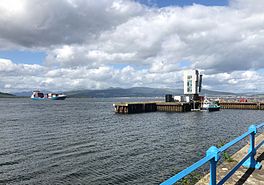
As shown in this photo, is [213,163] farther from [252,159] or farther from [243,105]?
[243,105]

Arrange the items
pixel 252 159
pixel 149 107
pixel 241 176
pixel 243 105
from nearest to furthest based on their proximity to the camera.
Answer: pixel 241 176 → pixel 252 159 → pixel 149 107 → pixel 243 105

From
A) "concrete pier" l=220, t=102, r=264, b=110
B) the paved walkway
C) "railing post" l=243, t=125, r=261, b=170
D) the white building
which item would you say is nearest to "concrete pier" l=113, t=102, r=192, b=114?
the white building

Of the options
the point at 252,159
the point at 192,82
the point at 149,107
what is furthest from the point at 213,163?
the point at 192,82

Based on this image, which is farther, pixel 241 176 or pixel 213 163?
pixel 241 176

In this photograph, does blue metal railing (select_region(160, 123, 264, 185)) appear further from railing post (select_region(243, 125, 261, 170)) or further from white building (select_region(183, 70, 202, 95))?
white building (select_region(183, 70, 202, 95))

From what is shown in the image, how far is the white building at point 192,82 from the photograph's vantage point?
3425 inches

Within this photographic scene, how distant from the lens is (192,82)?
87375 millimetres

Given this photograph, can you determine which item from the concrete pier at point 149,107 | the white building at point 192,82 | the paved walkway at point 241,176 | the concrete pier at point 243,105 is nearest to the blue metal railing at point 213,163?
the paved walkway at point 241,176

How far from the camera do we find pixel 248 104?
89.2m

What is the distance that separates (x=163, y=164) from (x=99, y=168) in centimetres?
514

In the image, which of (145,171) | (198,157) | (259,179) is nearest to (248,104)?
(198,157)

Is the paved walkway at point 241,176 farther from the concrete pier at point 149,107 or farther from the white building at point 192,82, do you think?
the white building at point 192,82

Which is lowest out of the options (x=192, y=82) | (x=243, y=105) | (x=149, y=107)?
(x=149, y=107)

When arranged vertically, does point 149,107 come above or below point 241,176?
below
